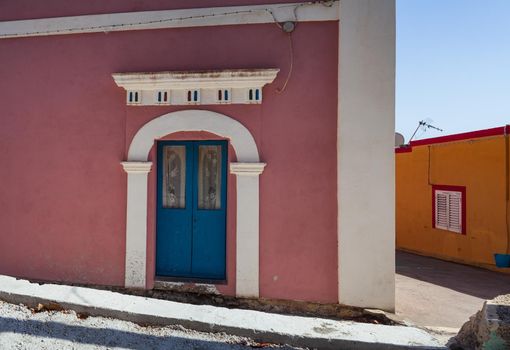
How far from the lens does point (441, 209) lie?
26.7 ft

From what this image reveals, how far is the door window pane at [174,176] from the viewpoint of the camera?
494 cm

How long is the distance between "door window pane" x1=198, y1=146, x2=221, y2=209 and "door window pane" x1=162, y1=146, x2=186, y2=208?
0.83 ft

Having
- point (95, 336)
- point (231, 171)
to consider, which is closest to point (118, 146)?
point (231, 171)

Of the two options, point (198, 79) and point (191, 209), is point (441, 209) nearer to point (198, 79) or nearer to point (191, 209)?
point (191, 209)

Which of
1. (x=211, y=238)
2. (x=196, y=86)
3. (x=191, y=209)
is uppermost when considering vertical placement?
(x=196, y=86)

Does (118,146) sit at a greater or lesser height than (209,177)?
greater

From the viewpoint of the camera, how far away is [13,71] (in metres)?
5.27

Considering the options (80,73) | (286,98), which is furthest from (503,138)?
(80,73)

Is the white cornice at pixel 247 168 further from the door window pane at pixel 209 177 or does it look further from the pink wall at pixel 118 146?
the door window pane at pixel 209 177

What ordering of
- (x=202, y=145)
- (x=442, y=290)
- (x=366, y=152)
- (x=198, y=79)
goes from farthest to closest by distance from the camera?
(x=442, y=290) < (x=202, y=145) < (x=198, y=79) < (x=366, y=152)

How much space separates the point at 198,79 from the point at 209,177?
1.35 m

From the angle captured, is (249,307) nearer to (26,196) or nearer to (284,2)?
(26,196)

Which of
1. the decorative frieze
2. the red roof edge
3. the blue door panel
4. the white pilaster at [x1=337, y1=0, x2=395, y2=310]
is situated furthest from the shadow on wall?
the decorative frieze

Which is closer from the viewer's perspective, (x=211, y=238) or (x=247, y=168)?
(x=247, y=168)
